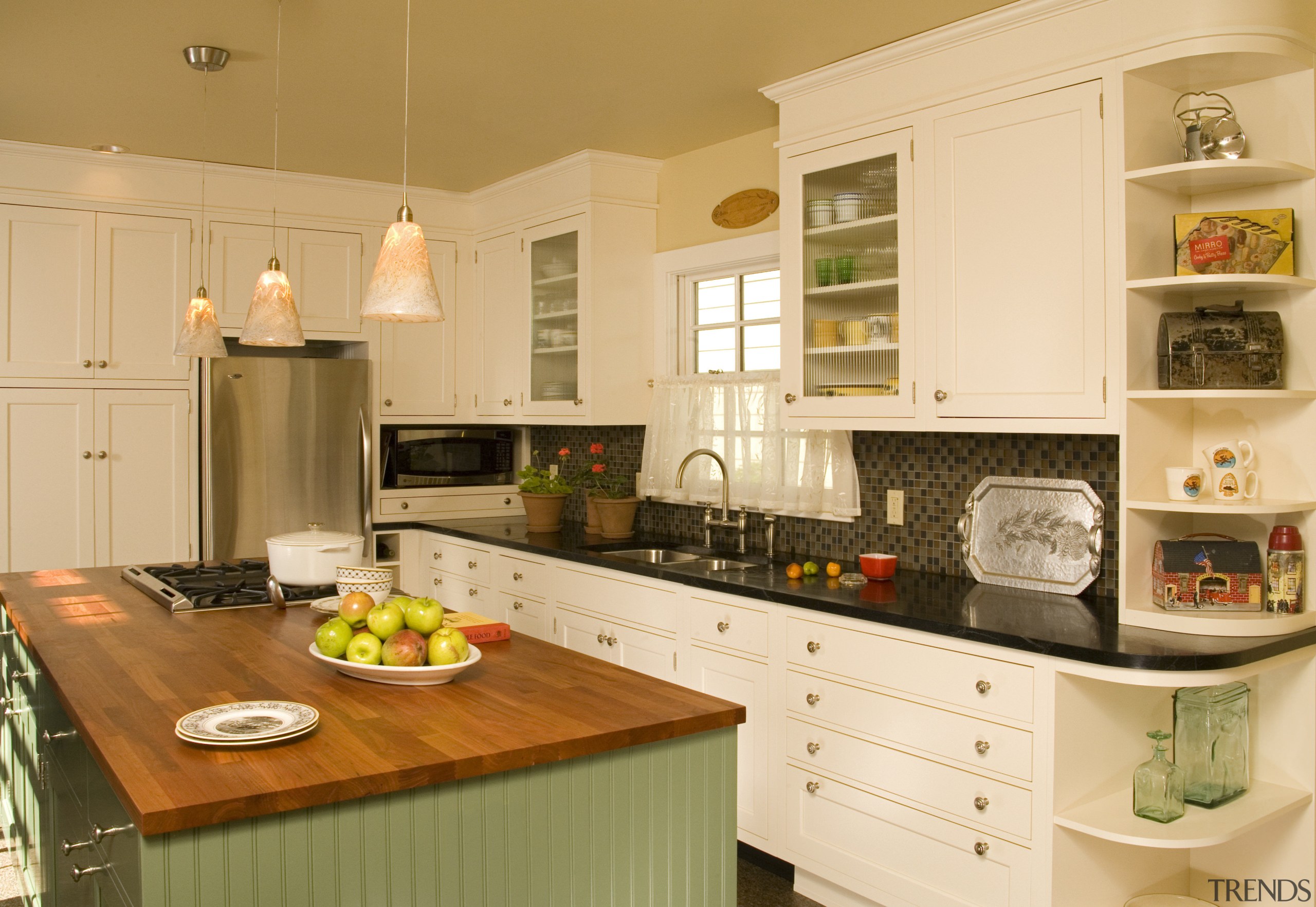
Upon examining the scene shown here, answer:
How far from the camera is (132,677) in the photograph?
2.04m

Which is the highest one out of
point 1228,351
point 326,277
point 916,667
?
point 326,277

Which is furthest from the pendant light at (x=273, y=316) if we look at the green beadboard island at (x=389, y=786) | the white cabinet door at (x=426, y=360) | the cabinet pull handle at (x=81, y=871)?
the white cabinet door at (x=426, y=360)

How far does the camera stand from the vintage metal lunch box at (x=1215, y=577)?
2443mm

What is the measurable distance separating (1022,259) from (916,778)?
1.35m

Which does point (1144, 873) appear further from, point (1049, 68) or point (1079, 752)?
point (1049, 68)

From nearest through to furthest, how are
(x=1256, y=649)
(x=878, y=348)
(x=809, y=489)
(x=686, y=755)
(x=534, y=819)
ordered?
(x=534, y=819)
(x=686, y=755)
(x=1256, y=649)
(x=878, y=348)
(x=809, y=489)

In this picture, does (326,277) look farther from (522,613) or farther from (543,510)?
(522,613)

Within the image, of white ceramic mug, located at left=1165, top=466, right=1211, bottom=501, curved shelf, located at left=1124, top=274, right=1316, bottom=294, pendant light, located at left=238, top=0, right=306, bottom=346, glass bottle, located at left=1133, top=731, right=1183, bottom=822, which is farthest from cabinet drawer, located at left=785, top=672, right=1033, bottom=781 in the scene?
pendant light, located at left=238, top=0, right=306, bottom=346

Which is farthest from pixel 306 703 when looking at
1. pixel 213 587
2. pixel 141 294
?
pixel 141 294

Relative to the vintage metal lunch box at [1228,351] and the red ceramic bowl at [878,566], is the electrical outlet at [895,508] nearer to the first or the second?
the red ceramic bowl at [878,566]

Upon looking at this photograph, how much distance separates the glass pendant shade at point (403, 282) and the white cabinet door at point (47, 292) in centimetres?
297

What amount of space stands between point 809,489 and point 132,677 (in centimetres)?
226

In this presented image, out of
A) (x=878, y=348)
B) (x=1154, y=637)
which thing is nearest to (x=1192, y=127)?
(x=878, y=348)

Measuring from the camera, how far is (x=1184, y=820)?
2383mm
